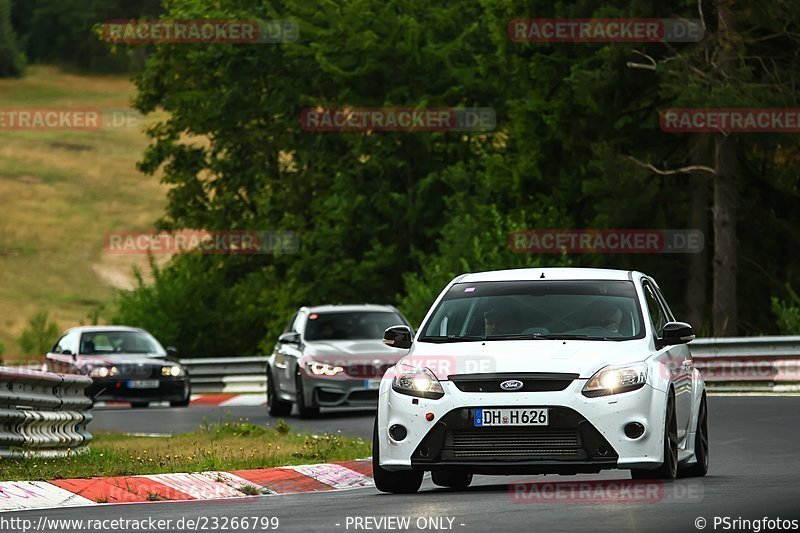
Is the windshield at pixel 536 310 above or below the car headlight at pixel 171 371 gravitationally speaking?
above

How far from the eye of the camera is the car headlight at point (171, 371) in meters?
34.0

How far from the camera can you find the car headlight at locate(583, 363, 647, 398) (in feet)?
43.3

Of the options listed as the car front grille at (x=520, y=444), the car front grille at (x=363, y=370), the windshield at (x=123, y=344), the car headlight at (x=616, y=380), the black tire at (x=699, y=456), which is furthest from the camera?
the windshield at (x=123, y=344)

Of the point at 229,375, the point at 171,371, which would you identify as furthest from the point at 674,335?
the point at 229,375

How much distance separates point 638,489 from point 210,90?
160ft

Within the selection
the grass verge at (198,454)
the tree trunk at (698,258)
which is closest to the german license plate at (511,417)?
the grass verge at (198,454)

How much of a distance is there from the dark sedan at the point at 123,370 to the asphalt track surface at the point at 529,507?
17.9 m

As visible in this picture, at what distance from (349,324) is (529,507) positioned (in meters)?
16.7

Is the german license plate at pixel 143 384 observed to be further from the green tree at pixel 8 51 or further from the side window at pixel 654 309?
the green tree at pixel 8 51

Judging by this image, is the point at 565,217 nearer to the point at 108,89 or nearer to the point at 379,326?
the point at 379,326

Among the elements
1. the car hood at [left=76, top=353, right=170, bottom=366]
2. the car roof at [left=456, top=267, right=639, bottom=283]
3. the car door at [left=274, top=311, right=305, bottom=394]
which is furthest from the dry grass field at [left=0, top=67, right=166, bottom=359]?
the car roof at [left=456, top=267, right=639, bottom=283]

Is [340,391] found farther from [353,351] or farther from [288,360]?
[288,360]

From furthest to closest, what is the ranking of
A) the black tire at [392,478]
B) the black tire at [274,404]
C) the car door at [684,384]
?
the black tire at [274,404] < the car door at [684,384] < the black tire at [392,478]

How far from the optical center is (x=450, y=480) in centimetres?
1477
